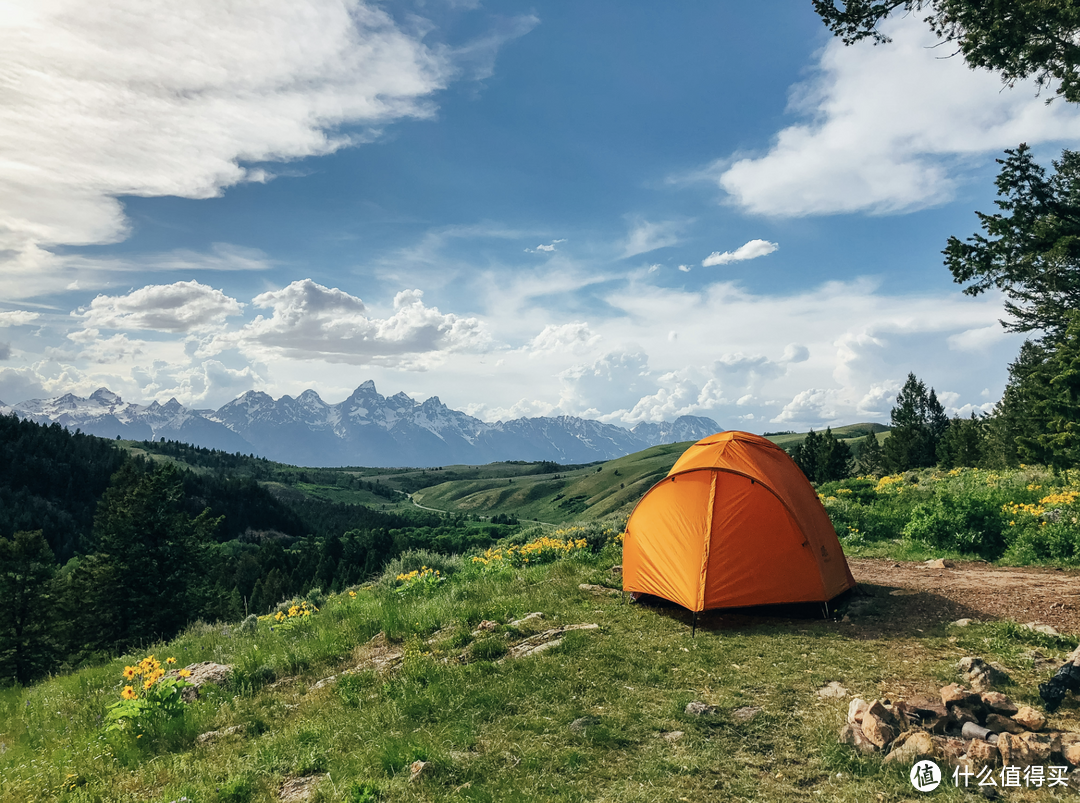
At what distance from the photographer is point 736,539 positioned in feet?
37.9

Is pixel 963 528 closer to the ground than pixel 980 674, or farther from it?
farther from it

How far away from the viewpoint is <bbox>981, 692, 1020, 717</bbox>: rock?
6.62 meters

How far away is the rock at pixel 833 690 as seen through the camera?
7.74 m

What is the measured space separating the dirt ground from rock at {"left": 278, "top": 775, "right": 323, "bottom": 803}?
1009 cm

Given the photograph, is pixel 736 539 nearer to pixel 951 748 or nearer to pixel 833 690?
pixel 833 690

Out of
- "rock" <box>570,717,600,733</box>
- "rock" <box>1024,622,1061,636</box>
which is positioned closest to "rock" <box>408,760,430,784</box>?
"rock" <box>570,717,600,733</box>

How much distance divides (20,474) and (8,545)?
158676 mm

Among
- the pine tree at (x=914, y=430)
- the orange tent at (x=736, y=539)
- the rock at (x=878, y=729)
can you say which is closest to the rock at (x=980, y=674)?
the rock at (x=878, y=729)

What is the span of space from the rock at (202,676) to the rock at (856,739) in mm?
10058

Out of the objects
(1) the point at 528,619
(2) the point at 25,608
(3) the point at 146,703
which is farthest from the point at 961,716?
(2) the point at 25,608

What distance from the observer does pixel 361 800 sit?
5516 mm

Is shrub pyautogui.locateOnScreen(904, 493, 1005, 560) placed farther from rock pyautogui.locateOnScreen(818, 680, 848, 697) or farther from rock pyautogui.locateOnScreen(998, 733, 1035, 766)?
rock pyautogui.locateOnScreen(998, 733, 1035, 766)

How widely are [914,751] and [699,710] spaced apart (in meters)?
2.42

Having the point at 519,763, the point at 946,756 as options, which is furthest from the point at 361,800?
the point at 946,756
